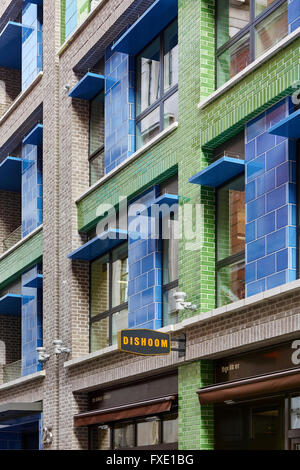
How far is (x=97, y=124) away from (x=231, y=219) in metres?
7.62

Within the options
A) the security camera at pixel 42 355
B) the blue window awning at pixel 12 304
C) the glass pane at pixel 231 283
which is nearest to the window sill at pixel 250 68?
the glass pane at pixel 231 283

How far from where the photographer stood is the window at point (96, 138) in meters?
22.6

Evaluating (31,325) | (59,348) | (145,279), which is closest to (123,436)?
(59,348)

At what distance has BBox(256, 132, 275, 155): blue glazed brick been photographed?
14.8m

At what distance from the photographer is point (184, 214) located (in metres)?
17.1

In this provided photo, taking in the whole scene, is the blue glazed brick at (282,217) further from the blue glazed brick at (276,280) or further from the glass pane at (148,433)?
the glass pane at (148,433)

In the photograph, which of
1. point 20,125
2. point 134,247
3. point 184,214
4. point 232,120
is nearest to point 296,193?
point 232,120

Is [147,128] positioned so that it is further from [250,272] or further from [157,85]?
[250,272]

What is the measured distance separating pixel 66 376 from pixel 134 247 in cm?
442

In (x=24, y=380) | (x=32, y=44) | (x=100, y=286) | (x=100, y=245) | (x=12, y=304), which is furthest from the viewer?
(x=12, y=304)

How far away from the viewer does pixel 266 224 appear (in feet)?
48.2

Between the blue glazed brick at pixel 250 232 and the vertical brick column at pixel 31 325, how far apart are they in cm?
1083

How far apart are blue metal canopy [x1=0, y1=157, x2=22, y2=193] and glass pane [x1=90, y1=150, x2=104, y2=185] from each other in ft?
17.7
